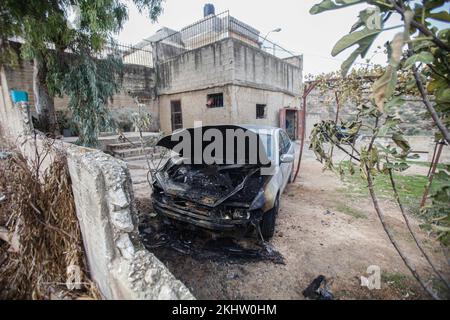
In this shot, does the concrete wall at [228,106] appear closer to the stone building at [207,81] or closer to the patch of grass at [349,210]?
the stone building at [207,81]

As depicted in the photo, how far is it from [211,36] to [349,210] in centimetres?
1215

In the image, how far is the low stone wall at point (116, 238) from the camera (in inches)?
59.4

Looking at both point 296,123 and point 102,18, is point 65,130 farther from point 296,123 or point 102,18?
point 296,123

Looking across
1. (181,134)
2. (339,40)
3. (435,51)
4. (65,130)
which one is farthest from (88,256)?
(65,130)

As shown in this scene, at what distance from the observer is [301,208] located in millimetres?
4418

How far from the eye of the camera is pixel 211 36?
12.7m

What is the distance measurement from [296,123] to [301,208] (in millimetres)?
10347

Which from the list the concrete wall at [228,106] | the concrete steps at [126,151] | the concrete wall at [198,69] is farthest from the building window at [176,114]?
the concrete steps at [126,151]

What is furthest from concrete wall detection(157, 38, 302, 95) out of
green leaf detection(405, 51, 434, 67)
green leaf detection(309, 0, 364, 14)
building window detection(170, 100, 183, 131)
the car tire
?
green leaf detection(405, 51, 434, 67)

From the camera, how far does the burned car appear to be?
276 centimetres

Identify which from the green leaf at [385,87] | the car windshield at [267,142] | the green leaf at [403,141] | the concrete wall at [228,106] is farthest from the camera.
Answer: the concrete wall at [228,106]

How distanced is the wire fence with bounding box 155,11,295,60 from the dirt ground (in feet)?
36.0

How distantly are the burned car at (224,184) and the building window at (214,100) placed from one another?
5921mm

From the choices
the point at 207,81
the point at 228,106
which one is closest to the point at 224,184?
the point at 228,106
